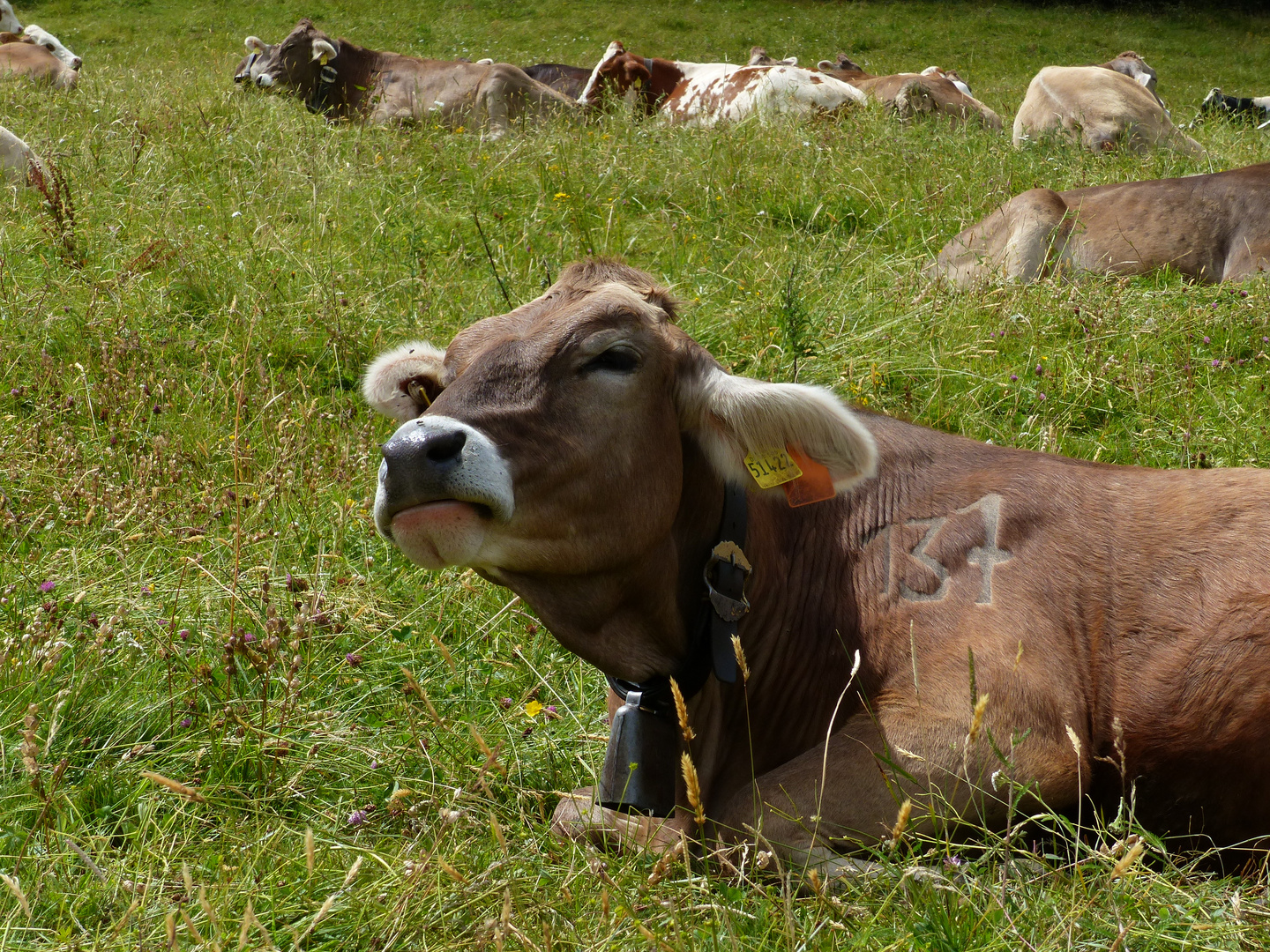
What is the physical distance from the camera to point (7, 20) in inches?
1064

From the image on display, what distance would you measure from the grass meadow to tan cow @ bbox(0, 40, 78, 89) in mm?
4781

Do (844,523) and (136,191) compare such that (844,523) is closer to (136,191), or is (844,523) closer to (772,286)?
(772,286)

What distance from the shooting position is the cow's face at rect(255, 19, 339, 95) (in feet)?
49.2

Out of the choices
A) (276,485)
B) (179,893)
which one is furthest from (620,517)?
(276,485)

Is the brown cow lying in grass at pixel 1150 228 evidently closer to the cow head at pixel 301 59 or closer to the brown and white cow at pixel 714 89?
the brown and white cow at pixel 714 89

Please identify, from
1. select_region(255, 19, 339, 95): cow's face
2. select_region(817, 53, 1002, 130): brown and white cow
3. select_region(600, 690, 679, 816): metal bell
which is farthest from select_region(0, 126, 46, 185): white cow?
select_region(817, 53, 1002, 130): brown and white cow

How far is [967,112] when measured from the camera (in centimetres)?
1478

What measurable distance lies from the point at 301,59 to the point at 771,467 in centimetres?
1418

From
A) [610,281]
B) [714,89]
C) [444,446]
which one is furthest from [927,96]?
[444,446]

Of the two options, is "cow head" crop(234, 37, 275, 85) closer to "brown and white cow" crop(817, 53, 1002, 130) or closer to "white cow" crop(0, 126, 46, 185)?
"white cow" crop(0, 126, 46, 185)

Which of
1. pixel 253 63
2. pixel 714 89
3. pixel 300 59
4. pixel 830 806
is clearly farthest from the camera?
pixel 300 59

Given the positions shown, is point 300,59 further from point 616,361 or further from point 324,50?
point 616,361

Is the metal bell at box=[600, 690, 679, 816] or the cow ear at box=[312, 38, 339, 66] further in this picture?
the cow ear at box=[312, 38, 339, 66]

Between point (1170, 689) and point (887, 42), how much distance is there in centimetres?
3129
